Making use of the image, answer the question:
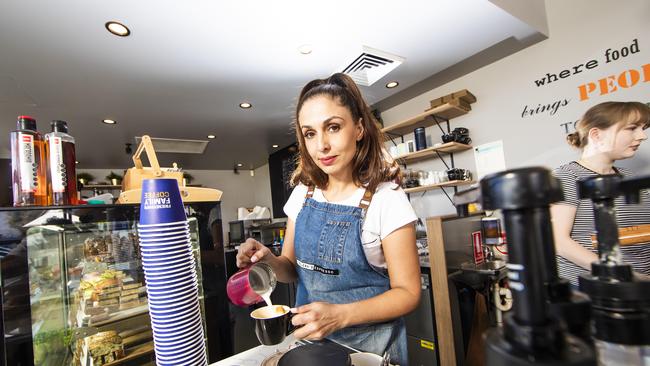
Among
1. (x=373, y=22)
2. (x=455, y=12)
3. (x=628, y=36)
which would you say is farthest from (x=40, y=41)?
(x=628, y=36)

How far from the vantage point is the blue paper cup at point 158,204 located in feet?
1.67

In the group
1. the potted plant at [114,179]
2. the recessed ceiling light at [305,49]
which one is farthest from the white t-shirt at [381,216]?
the potted plant at [114,179]

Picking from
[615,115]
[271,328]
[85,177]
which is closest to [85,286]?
[271,328]

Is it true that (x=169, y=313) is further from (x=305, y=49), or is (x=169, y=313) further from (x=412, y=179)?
(x=412, y=179)

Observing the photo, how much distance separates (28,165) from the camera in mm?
969

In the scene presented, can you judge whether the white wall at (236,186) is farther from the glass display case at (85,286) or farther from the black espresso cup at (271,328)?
the black espresso cup at (271,328)

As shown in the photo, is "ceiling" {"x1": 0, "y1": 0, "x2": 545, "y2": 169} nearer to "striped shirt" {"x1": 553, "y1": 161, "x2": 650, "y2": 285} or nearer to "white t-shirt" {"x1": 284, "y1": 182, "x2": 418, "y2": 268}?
"striped shirt" {"x1": 553, "y1": 161, "x2": 650, "y2": 285}

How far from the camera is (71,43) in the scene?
1.98 meters

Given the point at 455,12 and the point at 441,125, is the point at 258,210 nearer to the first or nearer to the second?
the point at 441,125

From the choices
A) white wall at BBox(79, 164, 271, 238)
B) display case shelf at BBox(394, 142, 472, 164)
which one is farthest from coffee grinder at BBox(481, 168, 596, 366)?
white wall at BBox(79, 164, 271, 238)

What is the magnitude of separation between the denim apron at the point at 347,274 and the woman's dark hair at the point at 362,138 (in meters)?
0.08

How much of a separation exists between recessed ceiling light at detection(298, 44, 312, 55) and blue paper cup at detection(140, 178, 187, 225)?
195 cm

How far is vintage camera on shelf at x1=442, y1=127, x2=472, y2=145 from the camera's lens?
2795 mm

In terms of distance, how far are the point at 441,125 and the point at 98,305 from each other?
3.04m
